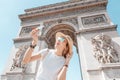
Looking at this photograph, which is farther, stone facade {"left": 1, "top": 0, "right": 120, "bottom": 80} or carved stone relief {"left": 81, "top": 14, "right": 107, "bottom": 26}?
carved stone relief {"left": 81, "top": 14, "right": 107, "bottom": 26}

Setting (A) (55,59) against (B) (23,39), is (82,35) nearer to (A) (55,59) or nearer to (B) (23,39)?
(B) (23,39)

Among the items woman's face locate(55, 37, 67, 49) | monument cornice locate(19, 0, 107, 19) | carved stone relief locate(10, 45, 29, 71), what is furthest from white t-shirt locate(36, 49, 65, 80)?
monument cornice locate(19, 0, 107, 19)

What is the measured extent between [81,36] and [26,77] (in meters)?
3.18

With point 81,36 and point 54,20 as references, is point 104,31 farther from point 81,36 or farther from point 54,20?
point 54,20

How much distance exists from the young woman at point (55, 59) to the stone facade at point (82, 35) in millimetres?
4451

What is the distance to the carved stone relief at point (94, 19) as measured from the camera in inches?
335

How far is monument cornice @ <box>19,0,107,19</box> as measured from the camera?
9.39 m

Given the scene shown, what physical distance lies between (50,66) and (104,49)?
17.6ft

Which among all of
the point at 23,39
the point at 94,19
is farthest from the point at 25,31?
the point at 94,19

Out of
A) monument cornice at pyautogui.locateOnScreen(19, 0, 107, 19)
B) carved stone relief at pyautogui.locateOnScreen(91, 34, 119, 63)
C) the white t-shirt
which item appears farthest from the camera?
monument cornice at pyautogui.locateOnScreen(19, 0, 107, 19)

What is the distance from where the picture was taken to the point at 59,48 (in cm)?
192

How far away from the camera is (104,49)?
22.3 feet

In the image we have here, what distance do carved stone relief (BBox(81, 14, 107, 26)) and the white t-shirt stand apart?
6.97 metres

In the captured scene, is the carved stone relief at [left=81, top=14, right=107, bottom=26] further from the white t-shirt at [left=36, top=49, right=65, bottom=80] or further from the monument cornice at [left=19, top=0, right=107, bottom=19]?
the white t-shirt at [left=36, top=49, right=65, bottom=80]
